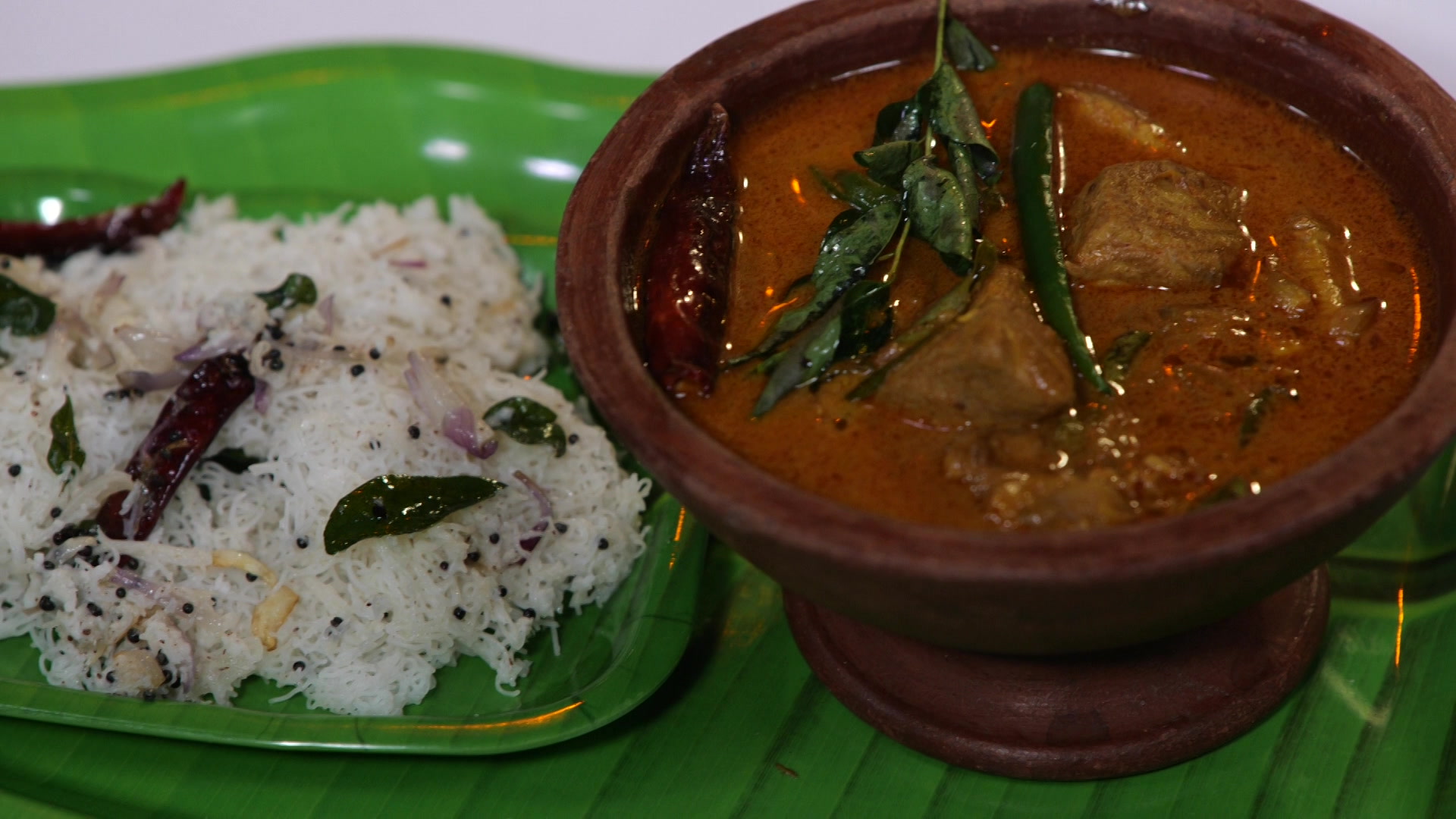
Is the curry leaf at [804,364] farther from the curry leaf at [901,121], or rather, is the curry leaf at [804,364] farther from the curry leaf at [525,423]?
the curry leaf at [525,423]

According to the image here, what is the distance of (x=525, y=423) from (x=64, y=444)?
1.08 meters

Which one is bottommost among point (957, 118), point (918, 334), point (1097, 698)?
point (1097, 698)

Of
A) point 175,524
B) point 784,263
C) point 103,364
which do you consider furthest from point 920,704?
point 103,364

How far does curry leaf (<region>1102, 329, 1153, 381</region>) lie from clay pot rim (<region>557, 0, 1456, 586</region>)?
39 cm

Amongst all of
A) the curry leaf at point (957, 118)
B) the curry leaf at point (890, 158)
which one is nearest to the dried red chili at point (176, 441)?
the curry leaf at point (890, 158)

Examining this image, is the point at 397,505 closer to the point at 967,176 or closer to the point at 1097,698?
the point at 967,176

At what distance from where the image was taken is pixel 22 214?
408 centimetres

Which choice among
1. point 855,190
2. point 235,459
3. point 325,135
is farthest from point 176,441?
point 855,190

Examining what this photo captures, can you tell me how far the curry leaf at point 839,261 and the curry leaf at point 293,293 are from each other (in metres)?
1.50

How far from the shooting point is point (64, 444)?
10.6 ft

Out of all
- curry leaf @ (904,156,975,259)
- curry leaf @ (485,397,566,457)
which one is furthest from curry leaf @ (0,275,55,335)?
curry leaf @ (904,156,975,259)

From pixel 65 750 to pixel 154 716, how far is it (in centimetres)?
34

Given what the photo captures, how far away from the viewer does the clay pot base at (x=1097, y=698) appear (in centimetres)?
275

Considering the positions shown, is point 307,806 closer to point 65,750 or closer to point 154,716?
point 154,716
